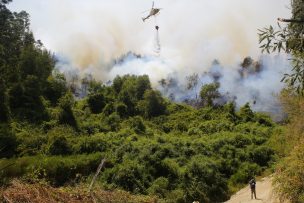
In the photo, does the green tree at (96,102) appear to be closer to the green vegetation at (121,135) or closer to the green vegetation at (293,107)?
the green vegetation at (121,135)

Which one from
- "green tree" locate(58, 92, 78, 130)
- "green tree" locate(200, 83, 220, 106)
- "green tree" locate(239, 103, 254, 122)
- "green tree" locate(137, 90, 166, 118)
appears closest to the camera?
"green tree" locate(58, 92, 78, 130)

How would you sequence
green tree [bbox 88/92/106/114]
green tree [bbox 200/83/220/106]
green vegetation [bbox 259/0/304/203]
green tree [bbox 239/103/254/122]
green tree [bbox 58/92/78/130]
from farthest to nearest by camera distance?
1. green tree [bbox 200/83/220/106]
2. green tree [bbox 239/103/254/122]
3. green tree [bbox 88/92/106/114]
4. green tree [bbox 58/92/78/130]
5. green vegetation [bbox 259/0/304/203]

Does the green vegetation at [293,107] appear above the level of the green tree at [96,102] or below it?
below

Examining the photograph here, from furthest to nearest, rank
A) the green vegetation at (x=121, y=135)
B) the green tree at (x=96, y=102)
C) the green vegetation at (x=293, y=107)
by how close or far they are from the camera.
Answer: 1. the green tree at (x=96, y=102)
2. the green vegetation at (x=121, y=135)
3. the green vegetation at (x=293, y=107)

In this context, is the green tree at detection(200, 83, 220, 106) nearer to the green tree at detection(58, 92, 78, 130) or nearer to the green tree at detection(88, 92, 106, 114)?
the green tree at detection(88, 92, 106, 114)

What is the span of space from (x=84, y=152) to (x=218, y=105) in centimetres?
2509

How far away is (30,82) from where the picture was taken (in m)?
39.9

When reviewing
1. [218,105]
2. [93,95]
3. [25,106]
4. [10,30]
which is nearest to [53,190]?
[25,106]

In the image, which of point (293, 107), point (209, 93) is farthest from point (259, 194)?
point (209, 93)

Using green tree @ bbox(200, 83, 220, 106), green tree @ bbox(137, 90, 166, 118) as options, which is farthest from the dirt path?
green tree @ bbox(200, 83, 220, 106)

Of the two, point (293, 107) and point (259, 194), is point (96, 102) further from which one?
point (293, 107)

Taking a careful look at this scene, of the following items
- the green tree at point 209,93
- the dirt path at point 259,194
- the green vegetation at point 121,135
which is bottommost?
the dirt path at point 259,194

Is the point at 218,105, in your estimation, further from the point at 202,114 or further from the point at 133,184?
the point at 133,184

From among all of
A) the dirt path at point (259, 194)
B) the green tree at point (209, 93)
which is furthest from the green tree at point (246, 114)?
the dirt path at point (259, 194)
